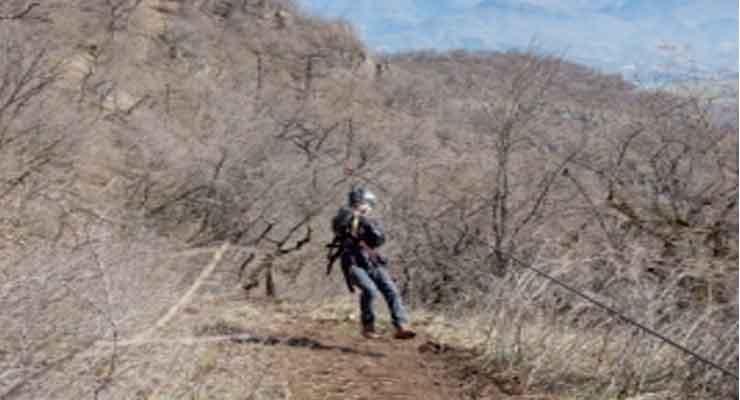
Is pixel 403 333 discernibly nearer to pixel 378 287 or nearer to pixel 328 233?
pixel 378 287

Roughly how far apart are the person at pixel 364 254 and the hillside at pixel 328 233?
402 millimetres

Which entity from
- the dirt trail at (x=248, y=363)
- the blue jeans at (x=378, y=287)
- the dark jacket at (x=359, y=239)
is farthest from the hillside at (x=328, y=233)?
the dark jacket at (x=359, y=239)

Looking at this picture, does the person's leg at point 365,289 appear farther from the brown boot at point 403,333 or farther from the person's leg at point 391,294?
the brown boot at point 403,333

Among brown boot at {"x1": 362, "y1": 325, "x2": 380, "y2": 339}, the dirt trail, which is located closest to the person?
brown boot at {"x1": 362, "y1": 325, "x2": 380, "y2": 339}

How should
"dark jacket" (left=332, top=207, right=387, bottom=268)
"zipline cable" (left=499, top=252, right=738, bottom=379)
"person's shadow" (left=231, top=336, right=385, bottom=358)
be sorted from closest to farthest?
"zipline cable" (left=499, top=252, right=738, bottom=379)
"person's shadow" (left=231, top=336, right=385, bottom=358)
"dark jacket" (left=332, top=207, right=387, bottom=268)

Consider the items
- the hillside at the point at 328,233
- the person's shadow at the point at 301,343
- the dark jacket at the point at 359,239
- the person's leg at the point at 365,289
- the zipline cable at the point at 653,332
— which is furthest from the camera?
the person's leg at the point at 365,289

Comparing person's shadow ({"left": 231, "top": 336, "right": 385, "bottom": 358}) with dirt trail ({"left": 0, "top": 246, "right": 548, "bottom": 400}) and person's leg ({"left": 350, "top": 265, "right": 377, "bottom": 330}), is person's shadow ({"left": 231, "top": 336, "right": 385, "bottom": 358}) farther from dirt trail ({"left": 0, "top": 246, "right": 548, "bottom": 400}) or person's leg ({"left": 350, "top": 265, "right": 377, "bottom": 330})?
person's leg ({"left": 350, "top": 265, "right": 377, "bottom": 330})

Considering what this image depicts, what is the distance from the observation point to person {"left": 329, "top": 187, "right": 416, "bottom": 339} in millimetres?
8789

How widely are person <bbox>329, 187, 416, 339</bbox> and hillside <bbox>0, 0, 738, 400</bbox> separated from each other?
1.32 ft

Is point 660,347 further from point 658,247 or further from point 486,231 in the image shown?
point 486,231

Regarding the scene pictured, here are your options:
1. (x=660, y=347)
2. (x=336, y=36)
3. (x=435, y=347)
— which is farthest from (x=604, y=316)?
(x=336, y=36)

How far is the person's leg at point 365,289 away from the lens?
8.94 meters

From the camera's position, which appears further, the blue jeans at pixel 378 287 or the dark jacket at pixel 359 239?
the blue jeans at pixel 378 287

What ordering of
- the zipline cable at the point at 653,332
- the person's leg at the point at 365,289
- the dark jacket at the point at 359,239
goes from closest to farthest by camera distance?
the zipline cable at the point at 653,332 → the dark jacket at the point at 359,239 → the person's leg at the point at 365,289
